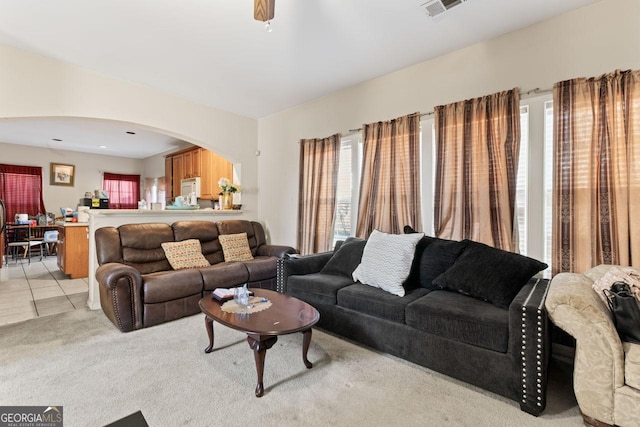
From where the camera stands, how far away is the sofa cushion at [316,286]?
9.27 feet

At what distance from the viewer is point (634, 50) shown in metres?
2.21

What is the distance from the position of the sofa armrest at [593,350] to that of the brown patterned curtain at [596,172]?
763 millimetres

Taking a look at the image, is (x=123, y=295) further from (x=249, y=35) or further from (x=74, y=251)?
(x=74, y=251)

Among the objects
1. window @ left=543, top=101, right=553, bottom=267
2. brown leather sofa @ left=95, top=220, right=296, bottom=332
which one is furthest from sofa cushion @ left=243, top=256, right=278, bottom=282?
window @ left=543, top=101, right=553, bottom=267

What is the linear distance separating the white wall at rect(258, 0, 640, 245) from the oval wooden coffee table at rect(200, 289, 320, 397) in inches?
93.7

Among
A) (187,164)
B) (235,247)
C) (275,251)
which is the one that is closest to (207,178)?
(187,164)

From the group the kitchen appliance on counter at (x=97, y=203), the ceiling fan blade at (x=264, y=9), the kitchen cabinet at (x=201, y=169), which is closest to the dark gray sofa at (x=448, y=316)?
the ceiling fan blade at (x=264, y=9)

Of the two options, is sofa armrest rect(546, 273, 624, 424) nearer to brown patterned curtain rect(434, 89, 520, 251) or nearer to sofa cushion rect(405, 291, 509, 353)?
sofa cushion rect(405, 291, 509, 353)

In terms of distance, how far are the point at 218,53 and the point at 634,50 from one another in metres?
3.43

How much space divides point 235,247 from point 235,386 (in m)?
2.43

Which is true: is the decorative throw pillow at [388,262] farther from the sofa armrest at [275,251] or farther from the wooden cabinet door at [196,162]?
the wooden cabinet door at [196,162]

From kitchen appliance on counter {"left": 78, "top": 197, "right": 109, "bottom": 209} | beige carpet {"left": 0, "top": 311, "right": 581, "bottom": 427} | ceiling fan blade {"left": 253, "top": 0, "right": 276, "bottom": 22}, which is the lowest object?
beige carpet {"left": 0, "top": 311, "right": 581, "bottom": 427}

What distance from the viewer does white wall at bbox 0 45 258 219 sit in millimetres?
3074

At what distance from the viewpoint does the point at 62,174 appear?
7.83 meters
